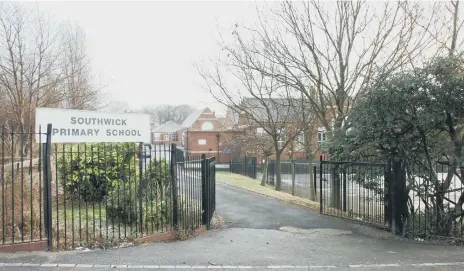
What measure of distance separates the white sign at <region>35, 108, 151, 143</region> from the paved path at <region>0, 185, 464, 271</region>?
6.33ft

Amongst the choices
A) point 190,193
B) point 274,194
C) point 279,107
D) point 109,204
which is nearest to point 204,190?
point 190,193

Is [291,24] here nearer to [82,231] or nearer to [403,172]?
[403,172]

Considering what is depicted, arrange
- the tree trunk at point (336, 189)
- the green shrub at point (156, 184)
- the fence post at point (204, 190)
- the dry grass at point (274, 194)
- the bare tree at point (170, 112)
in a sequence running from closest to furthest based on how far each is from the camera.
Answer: the green shrub at point (156, 184)
the fence post at point (204, 190)
the tree trunk at point (336, 189)
the dry grass at point (274, 194)
the bare tree at point (170, 112)

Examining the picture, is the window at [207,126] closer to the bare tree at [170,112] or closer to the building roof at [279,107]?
the building roof at [279,107]

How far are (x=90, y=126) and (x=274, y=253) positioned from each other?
390 centimetres

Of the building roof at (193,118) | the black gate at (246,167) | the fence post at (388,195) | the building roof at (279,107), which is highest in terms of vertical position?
the building roof at (193,118)

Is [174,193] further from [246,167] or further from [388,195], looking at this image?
[246,167]

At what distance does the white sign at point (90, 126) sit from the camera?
20.3 feet

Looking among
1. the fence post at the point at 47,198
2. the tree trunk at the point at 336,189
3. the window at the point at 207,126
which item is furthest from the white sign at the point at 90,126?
the window at the point at 207,126

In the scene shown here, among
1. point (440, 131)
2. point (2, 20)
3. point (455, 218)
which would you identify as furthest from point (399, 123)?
point (2, 20)

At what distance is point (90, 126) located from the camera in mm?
6816

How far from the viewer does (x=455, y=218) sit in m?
8.26

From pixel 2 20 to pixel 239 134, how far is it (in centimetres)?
1656

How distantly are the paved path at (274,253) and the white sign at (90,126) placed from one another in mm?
1931
